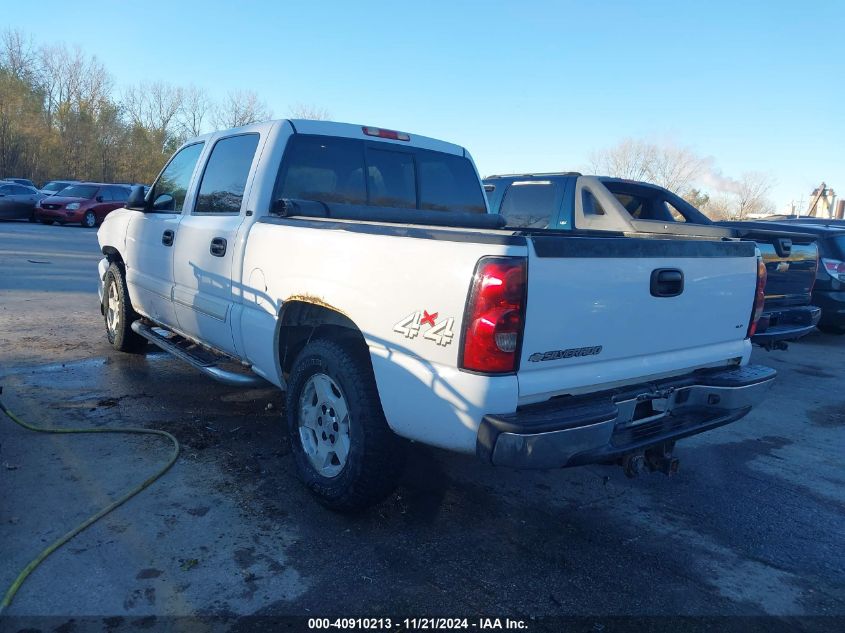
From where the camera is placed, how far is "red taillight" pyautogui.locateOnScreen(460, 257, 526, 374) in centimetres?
→ 255

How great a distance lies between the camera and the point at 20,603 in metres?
2.59

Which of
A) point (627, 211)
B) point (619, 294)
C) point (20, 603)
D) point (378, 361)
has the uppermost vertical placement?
point (627, 211)

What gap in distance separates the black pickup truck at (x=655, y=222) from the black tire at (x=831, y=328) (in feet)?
7.07

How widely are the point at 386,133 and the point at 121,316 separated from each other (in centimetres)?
329

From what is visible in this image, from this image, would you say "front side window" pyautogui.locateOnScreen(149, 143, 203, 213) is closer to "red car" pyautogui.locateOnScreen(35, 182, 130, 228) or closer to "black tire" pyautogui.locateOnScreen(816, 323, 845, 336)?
"black tire" pyautogui.locateOnScreen(816, 323, 845, 336)

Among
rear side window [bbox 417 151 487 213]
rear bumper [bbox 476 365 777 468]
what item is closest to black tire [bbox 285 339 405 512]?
rear bumper [bbox 476 365 777 468]

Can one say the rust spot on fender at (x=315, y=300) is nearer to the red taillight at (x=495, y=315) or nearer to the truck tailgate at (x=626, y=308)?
the red taillight at (x=495, y=315)

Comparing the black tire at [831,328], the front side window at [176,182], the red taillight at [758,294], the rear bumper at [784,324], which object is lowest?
the black tire at [831,328]

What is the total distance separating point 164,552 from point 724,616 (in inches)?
98.5

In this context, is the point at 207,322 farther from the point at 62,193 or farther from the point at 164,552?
the point at 62,193

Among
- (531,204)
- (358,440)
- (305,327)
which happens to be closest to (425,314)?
(358,440)

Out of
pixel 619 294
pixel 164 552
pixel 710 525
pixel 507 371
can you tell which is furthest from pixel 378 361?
pixel 710 525

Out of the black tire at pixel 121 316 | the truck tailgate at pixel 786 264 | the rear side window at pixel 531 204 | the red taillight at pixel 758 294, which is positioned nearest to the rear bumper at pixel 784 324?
the truck tailgate at pixel 786 264

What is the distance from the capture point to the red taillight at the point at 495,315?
2.55m
